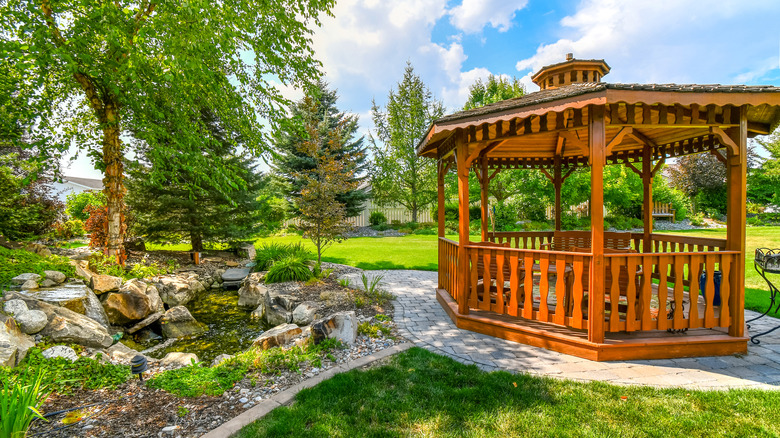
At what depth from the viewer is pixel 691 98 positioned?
10.4 feet

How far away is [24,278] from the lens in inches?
172

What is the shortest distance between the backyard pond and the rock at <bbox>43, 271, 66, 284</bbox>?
124 cm

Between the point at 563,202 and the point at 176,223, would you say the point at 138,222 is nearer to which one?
the point at 176,223

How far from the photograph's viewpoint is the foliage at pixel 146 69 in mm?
4645

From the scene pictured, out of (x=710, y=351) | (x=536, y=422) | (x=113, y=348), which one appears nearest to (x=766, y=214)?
(x=710, y=351)

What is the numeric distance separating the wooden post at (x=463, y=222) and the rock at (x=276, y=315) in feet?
9.16

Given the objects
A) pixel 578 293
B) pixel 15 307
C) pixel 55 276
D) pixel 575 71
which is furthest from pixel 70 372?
pixel 575 71

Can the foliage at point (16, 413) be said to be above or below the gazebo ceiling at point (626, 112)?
below

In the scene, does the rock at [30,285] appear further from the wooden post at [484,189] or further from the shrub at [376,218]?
the shrub at [376,218]

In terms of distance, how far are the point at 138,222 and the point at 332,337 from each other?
8.22 meters

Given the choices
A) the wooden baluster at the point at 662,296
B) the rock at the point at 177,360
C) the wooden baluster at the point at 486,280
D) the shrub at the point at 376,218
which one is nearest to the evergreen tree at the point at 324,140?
the shrub at the point at 376,218

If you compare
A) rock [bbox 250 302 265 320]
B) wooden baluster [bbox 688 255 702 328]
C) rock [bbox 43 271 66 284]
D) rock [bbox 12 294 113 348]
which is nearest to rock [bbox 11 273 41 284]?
rock [bbox 43 271 66 284]

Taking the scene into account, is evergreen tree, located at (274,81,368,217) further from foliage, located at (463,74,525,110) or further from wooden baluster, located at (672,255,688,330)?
wooden baluster, located at (672,255,688,330)

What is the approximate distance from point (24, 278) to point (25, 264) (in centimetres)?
63
